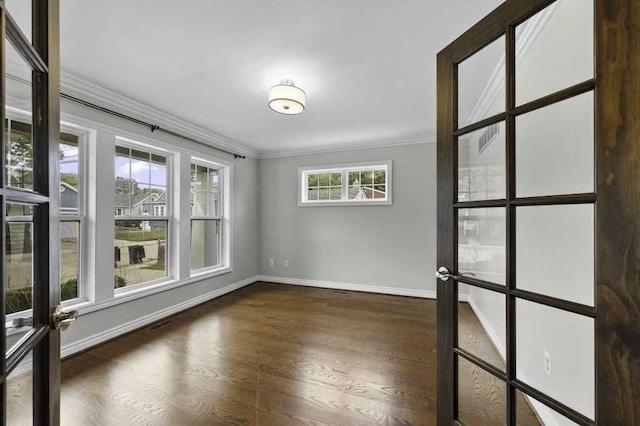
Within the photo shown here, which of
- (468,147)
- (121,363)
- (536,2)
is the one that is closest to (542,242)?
(468,147)

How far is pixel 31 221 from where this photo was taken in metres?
0.74

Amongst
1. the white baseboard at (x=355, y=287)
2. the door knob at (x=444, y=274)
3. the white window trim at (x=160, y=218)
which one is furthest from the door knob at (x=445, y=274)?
the white window trim at (x=160, y=218)

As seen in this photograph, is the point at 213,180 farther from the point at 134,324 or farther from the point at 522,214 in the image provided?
the point at 522,214

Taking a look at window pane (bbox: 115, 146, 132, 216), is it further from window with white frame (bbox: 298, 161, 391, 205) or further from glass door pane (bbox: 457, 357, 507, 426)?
glass door pane (bbox: 457, 357, 507, 426)

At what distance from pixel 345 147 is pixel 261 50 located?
108 inches

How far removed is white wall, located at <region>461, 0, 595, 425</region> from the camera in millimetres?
950

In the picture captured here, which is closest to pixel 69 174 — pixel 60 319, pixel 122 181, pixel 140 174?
pixel 122 181

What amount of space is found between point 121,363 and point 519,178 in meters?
3.07

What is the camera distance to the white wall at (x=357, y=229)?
417 centimetres

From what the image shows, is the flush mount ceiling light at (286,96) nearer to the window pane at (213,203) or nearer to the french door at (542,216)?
the french door at (542,216)

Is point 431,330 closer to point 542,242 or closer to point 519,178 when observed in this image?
point 542,242

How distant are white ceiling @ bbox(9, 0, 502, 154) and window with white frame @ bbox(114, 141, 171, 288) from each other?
0.67 metres

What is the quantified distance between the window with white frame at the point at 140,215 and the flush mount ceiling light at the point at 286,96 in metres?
1.84

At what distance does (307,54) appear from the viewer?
2.09 m
